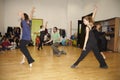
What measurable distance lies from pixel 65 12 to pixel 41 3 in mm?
2093

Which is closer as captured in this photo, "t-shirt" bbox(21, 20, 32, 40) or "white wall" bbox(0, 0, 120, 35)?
"t-shirt" bbox(21, 20, 32, 40)

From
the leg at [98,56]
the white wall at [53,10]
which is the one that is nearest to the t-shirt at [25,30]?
the leg at [98,56]

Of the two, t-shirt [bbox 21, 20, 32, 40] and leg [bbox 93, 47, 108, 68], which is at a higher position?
t-shirt [bbox 21, 20, 32, 40]

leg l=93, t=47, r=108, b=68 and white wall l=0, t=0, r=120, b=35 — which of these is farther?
white wall l=0, t=0, r=120, b=35

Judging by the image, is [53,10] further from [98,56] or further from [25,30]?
[98,56]

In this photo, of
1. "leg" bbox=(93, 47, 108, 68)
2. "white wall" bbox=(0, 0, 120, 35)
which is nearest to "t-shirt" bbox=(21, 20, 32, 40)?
"leg" bbox=(93, 47, 108, 68)

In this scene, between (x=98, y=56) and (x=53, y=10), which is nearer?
(x=98, y=56)

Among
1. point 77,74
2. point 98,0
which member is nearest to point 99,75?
point 77,74

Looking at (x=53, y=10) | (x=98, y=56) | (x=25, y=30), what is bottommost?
(x=98, y=56)

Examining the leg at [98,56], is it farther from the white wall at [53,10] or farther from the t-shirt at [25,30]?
the white wall at [53,10]

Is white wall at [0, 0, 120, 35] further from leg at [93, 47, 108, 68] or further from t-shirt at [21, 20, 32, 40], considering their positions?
t-shirt at [21, 20, 32, 40]

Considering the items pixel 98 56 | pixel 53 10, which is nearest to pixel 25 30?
pixel 98 56

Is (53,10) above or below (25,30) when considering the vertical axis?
above

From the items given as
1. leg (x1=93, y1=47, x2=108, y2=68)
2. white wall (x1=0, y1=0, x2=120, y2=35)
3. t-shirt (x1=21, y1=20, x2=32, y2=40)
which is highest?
white wall (x1=0, y1=0, x2=120, y2=35)
